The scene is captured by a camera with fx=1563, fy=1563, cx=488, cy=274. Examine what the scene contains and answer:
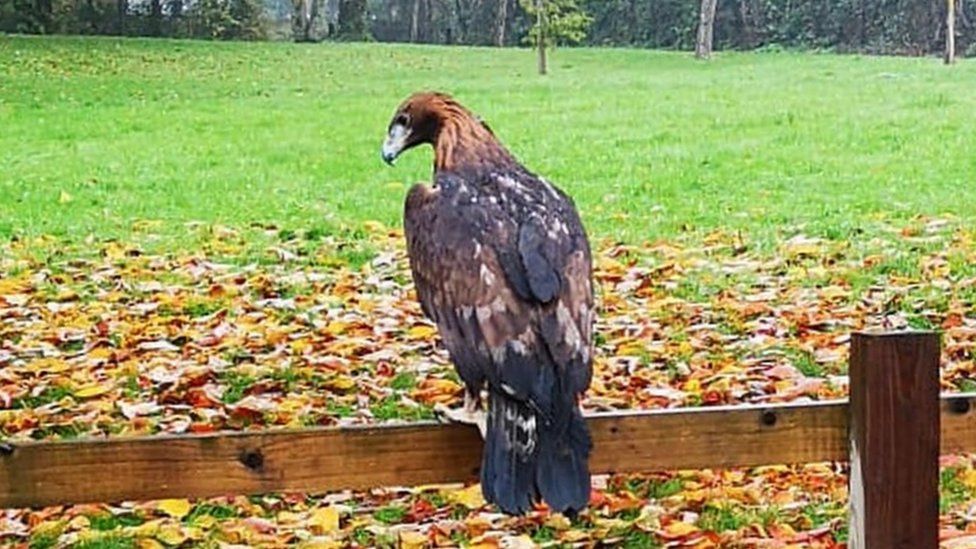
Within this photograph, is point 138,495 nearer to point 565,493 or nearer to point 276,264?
point 565,493

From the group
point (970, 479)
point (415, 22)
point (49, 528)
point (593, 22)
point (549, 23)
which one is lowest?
point (49, 528)

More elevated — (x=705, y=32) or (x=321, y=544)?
(x=705, y=32)

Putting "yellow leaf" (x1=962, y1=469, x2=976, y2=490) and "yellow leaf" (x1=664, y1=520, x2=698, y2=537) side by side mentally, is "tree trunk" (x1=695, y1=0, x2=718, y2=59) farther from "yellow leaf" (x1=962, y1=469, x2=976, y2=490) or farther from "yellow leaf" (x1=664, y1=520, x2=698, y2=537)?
"yellow leaf" (x1=664, y1=520, x2=698, y2=537)

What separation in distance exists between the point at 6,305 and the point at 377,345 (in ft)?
8.53

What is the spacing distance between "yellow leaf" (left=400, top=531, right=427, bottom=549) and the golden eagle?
154 centimetres

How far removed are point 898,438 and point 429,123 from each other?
1.68 meters

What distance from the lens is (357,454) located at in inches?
117

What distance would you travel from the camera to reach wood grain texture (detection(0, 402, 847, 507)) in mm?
2910

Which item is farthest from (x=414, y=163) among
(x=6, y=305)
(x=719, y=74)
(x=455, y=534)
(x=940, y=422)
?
(x=719, y=74)

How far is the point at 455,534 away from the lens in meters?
5.03

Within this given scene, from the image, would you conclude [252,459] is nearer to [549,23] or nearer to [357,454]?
[357,454]

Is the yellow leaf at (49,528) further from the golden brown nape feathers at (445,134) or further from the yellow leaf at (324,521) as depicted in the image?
the golden brown nape feathers at (445,134)

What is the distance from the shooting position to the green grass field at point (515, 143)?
516 inches

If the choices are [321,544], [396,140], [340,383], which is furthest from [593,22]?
[396,140]
